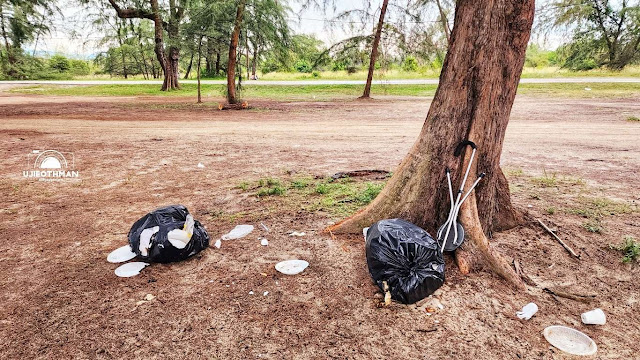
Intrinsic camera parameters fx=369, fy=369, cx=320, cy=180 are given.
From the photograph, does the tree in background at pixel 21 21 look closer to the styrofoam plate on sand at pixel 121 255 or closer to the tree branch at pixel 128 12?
the tree branch at pixel 128 12

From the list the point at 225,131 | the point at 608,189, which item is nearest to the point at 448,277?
the point at 608,189

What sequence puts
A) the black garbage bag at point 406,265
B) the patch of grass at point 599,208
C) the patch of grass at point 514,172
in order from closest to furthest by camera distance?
the black garbage bag at point 406,265, the patch of grass at point 599,208, the patch of grass at point 514,172

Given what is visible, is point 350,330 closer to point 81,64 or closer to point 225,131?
point 225,131

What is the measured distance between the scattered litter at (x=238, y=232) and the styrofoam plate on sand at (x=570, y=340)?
2.54 metres

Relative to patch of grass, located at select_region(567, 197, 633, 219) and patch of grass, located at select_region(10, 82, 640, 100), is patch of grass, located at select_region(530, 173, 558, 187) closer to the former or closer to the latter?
patch of grass, located at select_region(567, 197, 633, 219)

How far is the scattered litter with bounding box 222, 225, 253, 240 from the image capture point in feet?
11.7

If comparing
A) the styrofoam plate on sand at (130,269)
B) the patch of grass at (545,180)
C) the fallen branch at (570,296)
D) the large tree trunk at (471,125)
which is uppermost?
the large tree trunk at (471,125)

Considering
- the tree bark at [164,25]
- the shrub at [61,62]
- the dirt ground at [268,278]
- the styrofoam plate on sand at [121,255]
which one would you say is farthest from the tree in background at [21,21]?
the shrub at [61,62]

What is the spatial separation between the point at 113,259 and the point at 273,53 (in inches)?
618

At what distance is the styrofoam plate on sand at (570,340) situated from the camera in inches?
83.5

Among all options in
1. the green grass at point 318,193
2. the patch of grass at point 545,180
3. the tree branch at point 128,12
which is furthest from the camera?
the tree branch at point 128,12

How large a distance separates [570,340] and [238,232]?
275 cm

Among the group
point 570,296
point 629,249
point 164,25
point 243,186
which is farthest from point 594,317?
point 164,25

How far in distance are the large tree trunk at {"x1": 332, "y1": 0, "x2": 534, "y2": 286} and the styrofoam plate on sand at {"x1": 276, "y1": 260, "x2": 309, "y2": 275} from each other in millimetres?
779
